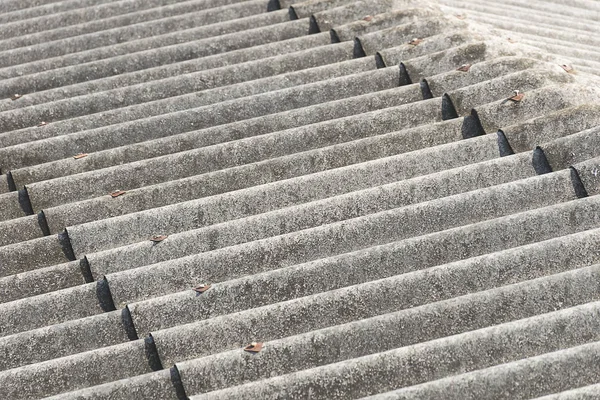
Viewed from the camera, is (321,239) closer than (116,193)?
Yes

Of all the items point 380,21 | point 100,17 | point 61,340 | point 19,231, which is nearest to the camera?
point 61,340

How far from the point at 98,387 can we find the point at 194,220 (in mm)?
2089

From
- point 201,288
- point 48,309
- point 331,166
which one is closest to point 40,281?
point 48,309

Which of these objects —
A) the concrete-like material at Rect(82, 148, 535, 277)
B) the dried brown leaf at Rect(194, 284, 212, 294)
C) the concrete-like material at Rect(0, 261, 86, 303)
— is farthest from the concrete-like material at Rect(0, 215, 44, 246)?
the dried brown leaf at Rect(194, 284, 212, 294)

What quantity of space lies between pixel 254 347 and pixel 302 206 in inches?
69.6

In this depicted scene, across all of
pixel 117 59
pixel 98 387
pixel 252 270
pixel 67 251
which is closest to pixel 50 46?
pixel 117 59

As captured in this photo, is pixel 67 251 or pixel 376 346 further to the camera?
pixel 67 251

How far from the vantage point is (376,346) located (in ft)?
22.2

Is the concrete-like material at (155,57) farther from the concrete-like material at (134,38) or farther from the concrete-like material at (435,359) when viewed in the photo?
the concrete-like material at (435,359)

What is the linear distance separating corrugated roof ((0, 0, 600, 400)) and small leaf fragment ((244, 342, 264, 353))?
0.02 metres

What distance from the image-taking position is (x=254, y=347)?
6.72 m

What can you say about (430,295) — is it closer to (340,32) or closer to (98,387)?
(98,387)

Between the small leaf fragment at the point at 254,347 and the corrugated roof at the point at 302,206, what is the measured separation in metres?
0.02

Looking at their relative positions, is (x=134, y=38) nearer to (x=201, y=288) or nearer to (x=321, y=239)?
(x=321, y=239)
